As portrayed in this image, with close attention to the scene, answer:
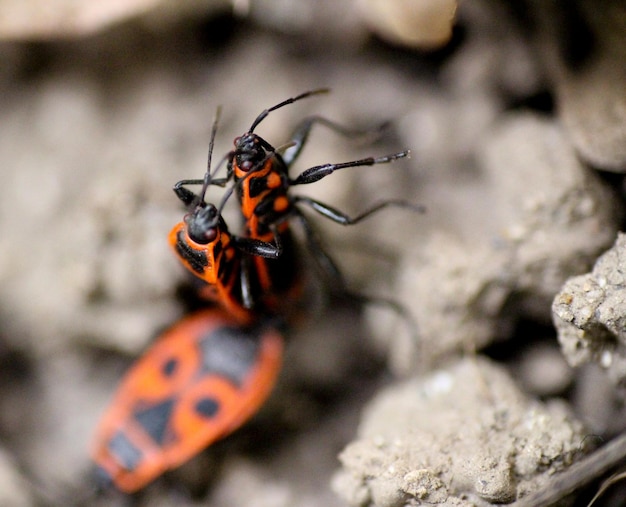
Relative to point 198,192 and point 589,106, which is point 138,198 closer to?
point 198,192

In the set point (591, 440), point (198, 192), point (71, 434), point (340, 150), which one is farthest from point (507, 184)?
point (71, 434)

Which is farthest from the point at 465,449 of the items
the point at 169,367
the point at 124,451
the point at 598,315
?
the point at 124,451

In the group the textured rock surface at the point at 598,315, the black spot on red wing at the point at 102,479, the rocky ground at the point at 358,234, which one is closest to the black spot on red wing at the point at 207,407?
the rocky ground at the point at 358,234

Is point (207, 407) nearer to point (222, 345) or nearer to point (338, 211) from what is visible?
point (222, 345)

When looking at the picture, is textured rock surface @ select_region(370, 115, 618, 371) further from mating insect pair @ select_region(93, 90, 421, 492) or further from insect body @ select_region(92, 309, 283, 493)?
insect body @ select_region(92, 309, 283, 493)

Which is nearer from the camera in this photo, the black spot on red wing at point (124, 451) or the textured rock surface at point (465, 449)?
the textured rock surface at point (465, 449)

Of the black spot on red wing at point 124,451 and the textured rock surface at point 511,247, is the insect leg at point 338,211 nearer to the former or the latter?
the textured rock surface at point 511,247
